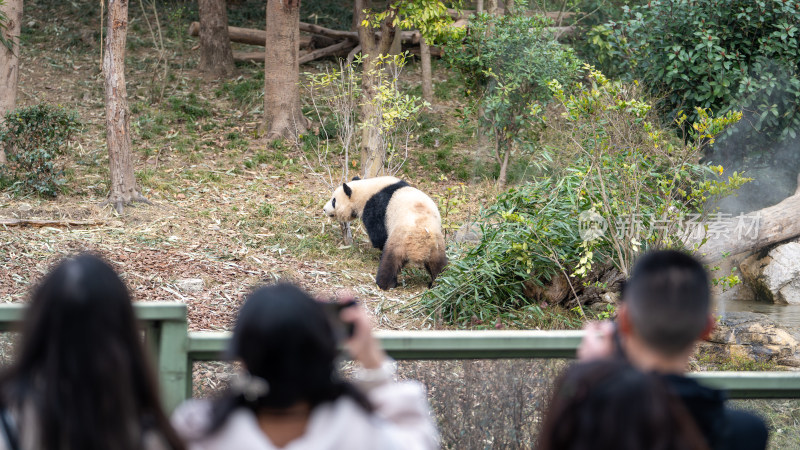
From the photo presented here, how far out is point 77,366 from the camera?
128 cm

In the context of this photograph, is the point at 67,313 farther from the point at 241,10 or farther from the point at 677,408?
the point at 241,10

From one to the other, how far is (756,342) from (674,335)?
519cm

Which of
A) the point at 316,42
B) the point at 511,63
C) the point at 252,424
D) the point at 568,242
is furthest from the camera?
the point at 316,42

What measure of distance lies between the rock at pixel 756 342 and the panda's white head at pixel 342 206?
370 centimetres

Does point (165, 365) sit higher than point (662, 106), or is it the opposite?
point (662, 106)

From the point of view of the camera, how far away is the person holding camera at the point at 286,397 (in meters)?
1.35

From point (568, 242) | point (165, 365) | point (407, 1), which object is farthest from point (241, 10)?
point (165, 365)

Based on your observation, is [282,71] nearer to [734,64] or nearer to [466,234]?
[466,234]

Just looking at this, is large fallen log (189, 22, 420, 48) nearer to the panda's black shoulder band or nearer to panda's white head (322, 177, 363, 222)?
panda's white head (322, 177, 363, 222)

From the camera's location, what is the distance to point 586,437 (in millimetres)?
1298

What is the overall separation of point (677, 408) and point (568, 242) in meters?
4.81

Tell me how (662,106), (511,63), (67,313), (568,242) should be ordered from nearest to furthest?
(67,313)
(568,242)
(662,106)
(511,63)

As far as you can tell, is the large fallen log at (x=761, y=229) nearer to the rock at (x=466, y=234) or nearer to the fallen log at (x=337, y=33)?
the rock at (x=466, y=234)

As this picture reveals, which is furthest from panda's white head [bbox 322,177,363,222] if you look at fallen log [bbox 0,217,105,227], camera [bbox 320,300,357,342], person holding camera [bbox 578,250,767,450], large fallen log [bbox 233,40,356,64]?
person holding camera [bbox 578,250,767,450]
